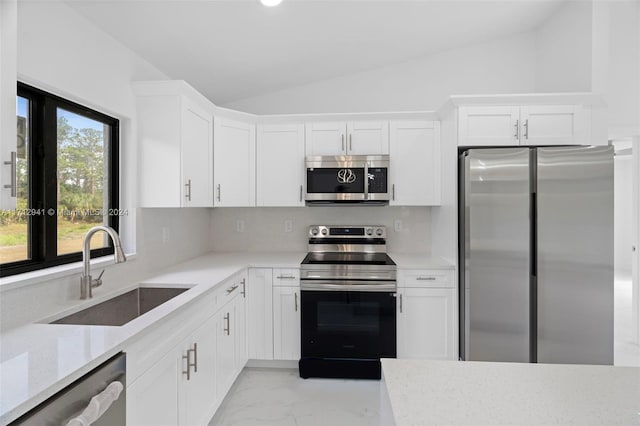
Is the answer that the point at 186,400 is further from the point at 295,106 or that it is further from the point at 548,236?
the point at 295,106

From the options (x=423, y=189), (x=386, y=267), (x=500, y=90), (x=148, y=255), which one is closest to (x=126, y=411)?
(x=148, y=255)

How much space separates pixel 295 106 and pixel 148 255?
6.44ft

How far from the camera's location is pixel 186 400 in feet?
5.49

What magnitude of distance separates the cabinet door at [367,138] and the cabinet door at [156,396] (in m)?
2.13

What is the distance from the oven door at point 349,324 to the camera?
2.61 m

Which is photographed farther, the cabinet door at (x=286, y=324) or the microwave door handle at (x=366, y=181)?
the microwave door handle at (x=366, y=181)

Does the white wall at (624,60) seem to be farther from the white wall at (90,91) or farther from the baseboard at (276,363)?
the white wall at (90,91)

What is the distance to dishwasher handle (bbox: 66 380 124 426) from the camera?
96 cm

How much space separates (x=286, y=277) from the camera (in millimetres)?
2736

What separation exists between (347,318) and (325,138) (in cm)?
155

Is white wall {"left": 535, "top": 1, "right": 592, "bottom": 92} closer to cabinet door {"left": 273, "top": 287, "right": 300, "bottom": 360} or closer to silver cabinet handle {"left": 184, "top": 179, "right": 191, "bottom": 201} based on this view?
cabinet door {"left": 273, "top": 287, "right": 300, "bottom": 360}

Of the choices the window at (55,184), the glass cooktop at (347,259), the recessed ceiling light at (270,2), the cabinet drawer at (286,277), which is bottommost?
the cabinet drawer at (286,277)

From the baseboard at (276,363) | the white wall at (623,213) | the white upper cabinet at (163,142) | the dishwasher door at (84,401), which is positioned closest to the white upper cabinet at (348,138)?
the white upper cabinet at (163,142)

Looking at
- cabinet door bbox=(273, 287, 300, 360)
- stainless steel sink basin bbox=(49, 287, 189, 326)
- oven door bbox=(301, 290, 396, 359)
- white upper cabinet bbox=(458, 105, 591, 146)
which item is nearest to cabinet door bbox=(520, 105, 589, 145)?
white upper cabinet bbox=(458, 105, 591, 146)
